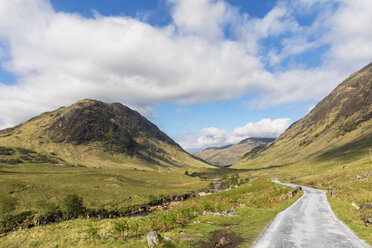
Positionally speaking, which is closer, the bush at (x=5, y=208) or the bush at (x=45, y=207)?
the bush at (x=5, y=208)

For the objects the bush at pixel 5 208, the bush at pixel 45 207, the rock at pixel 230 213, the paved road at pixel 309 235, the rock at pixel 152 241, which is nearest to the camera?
the rock at pixel 152 241

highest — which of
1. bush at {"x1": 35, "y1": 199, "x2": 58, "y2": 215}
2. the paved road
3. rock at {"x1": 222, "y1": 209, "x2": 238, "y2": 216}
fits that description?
the paved road

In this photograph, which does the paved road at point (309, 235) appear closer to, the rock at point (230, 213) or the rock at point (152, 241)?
Result: the rock at point (230, 213)

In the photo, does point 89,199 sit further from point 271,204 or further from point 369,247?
point 369,247

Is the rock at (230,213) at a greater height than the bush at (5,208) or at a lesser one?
greater

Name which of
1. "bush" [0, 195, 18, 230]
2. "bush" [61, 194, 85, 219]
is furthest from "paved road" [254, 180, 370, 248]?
"bush" [0, 195, 18, 230]

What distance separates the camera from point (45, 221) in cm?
8088

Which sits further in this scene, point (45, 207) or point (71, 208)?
point (45, 207)

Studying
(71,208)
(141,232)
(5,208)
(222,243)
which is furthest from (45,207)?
(222,243)

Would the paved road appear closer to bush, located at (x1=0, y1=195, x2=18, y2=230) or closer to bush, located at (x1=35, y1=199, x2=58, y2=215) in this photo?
bush, located at (x1=0, y1=195, x2=18, y2=230)

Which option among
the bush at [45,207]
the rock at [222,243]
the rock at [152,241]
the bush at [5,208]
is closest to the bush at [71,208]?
the bush at [45,207]

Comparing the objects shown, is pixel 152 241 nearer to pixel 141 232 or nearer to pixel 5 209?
pixel 141 232

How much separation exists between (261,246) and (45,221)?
92.8 metres

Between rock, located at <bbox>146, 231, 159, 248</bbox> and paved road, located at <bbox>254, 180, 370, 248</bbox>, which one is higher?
rock, located at <bbox>146, 231, 159, 248</bbox>
